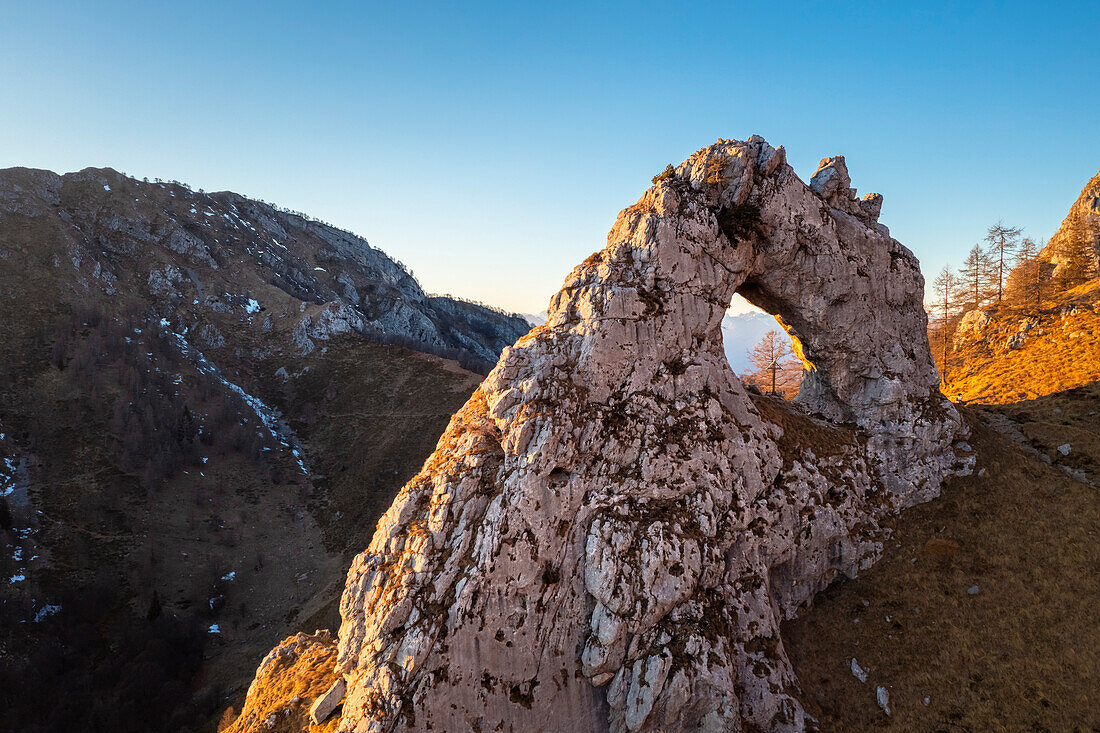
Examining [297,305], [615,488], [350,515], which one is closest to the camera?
[615,488]

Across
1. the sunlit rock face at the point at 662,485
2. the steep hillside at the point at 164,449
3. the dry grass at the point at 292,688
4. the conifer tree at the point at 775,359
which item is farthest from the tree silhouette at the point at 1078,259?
the steep hillside at the point at 164,449

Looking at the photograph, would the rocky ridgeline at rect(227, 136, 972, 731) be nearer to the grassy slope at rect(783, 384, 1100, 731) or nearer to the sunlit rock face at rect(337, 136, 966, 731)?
the sunlit rock face at rect(337, 136, 966, 731)

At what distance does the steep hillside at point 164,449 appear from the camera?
125 ft

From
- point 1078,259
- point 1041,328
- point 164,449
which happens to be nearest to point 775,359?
point 1041,328

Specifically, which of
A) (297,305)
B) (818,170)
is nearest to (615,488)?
(818,170)

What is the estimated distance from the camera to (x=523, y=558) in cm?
1623

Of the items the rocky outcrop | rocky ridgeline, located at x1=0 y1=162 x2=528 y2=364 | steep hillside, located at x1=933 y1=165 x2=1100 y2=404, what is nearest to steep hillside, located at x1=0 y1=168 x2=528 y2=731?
rocky ridgeline, located at x1=0 y1=162 x2=528 y2=364

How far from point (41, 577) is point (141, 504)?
43.1ft

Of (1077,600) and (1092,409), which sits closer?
(1077,600)

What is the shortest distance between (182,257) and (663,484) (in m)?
137

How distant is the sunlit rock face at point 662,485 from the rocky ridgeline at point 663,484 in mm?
88

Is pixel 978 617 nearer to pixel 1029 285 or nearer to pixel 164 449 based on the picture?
pixel 1029 285

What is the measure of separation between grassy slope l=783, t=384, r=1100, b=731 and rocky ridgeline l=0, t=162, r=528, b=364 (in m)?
101

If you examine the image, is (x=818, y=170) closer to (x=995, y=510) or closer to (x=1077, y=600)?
(x=995, y=510)
